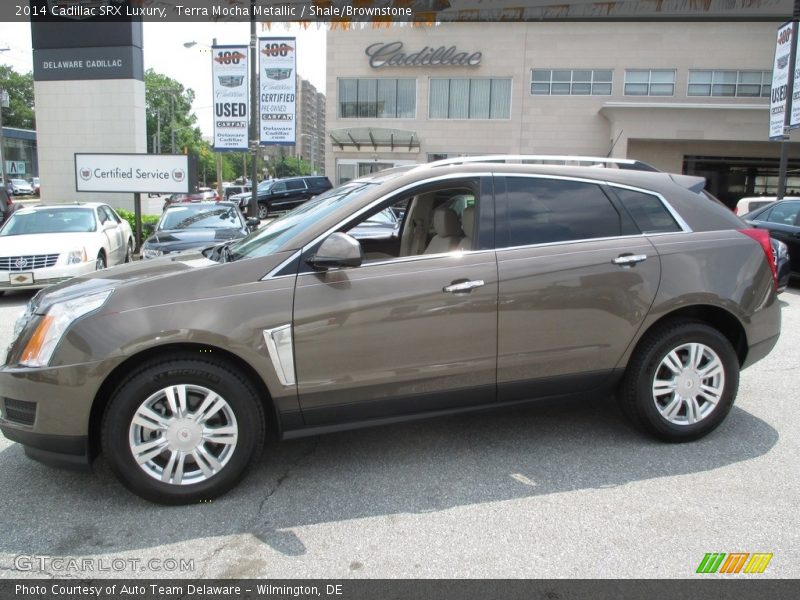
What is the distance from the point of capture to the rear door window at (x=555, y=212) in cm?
382

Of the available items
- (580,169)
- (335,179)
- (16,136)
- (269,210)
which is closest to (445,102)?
(335,179)

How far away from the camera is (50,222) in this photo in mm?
10602

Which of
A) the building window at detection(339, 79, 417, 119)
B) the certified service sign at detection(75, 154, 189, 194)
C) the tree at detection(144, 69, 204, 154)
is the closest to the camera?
the certified service sign at detection(75, 154, 189, 194)

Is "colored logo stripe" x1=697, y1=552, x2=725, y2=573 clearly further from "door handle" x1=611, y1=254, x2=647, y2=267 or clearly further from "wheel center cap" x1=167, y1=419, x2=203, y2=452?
"wheel center cap" x1=167, y1=419, x2=203, y2=452

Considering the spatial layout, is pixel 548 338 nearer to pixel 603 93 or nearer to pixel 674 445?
pixel 674 445

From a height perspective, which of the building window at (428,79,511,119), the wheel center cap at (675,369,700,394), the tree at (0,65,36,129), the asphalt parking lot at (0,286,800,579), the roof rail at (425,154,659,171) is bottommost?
the asphalt parking lot at (0,286,800,579)

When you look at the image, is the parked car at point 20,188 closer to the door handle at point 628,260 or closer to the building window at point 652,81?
the building window at point 652,81

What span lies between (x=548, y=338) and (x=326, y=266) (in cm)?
137

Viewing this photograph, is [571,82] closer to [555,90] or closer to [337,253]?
[555,90]

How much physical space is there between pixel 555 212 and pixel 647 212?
0.64 meters

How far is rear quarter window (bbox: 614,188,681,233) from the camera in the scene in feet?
13.2

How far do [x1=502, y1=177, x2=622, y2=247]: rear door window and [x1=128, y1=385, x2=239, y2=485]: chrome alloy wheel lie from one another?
187 cm

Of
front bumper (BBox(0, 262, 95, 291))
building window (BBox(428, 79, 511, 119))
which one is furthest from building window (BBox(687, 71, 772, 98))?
front bumper (BBox(0, 262, 95, 291))

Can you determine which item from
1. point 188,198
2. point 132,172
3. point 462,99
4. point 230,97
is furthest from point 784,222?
point 188,198
